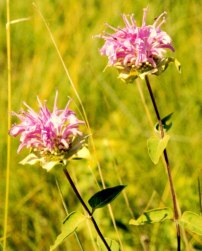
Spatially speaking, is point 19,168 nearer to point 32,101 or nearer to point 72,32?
point 32,101

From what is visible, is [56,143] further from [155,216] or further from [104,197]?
[155,216]

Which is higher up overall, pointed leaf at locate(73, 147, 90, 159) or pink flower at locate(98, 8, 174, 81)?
pink flower at locate(98, 8, 174, 81)

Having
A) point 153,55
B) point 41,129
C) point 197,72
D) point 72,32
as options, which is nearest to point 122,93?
point 197,72

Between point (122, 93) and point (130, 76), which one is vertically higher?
point (130, 76)

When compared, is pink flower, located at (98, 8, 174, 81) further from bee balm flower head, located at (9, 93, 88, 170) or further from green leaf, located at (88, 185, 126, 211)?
green leaf, located at (88, 185, 126, 211)

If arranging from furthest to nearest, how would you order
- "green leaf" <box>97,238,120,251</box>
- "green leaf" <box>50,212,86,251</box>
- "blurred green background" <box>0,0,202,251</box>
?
"blurred green background" <box>0,0,202,251</box> < "green leaf" <box>97,238,120,251</box> < "green leaf" <box>50,212,86,251</box>

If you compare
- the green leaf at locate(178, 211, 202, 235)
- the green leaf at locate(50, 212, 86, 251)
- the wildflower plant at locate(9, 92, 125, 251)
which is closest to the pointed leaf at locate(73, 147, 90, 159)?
the wildflower plant at locate(9, 92, 125, 251)
